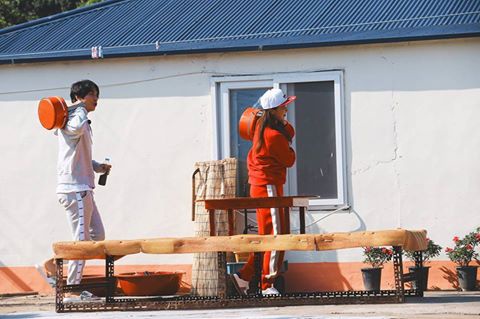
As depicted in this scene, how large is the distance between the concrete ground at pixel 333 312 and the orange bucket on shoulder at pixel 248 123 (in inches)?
84.7

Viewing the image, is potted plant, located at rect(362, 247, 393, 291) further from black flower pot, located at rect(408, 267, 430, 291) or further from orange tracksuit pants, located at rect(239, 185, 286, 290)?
orange tracksuit pants, located at rect(239, 185, 286, 290)

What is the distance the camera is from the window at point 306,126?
1331cm

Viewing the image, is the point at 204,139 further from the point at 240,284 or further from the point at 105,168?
the point at 240,284

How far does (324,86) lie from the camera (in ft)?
44.0

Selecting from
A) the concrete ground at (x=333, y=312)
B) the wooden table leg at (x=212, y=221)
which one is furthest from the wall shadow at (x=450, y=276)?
the wooden table leg at (x=212, y=221)

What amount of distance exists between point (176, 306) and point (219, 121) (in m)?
2.97

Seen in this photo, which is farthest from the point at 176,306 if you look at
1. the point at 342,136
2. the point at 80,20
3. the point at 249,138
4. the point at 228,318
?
the point at 80,20

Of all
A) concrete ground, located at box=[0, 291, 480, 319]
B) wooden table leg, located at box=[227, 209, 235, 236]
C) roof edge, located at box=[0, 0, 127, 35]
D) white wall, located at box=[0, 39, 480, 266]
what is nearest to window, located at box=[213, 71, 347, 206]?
white wall, located at box=[0, 39, 480, 266]

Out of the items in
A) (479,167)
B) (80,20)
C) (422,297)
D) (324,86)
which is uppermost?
(80,20)

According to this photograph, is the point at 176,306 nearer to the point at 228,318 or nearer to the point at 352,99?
the point at 228,318

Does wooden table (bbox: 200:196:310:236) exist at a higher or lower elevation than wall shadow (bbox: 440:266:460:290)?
higher

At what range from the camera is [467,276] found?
502 inches

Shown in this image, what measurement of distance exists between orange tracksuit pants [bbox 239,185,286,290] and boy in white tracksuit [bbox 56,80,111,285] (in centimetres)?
150

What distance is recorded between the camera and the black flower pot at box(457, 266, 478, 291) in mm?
12734
